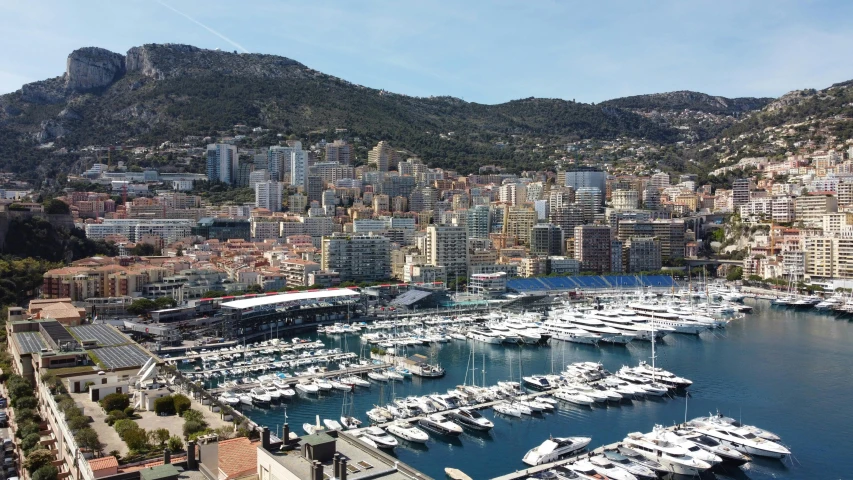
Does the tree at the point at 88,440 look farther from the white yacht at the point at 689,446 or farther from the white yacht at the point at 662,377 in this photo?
the white yacht at the point at 662,377

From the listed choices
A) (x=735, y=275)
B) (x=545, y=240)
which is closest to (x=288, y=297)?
(x=545, y=240)

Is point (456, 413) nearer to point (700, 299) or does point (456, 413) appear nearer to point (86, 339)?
point (86, 339)

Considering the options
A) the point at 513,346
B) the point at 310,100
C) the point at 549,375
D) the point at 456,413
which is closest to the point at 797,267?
the point at 513,346

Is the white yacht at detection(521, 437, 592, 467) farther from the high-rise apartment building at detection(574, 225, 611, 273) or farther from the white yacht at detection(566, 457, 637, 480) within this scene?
the high-rise apartment building at detection(574, 225, 611, 273)

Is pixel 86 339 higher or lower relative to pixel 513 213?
lower

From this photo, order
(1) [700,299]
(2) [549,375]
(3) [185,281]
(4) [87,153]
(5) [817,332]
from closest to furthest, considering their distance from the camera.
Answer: (2) [549,375]
(5) [817,332]
(3) [185,281]
(1) [700,299]
(4) [87,153]

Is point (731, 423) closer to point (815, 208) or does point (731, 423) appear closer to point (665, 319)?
point (665, 319)

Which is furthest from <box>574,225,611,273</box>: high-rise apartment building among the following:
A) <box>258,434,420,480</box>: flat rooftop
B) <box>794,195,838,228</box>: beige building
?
<box>258,434,420,480</box>: flat rooftop
